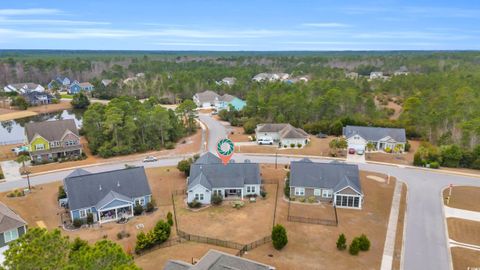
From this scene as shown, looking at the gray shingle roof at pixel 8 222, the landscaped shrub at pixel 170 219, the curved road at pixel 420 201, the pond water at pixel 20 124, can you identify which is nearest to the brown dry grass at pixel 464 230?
the curved road at pixel 420 201

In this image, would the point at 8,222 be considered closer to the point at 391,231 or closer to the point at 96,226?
the point at 96,226

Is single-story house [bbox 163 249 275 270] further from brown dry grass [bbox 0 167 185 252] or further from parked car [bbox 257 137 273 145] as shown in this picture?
parked car [bbox 257 137 273 145]

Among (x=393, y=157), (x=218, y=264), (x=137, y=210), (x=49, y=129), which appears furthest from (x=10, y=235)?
(x=393, y=157)

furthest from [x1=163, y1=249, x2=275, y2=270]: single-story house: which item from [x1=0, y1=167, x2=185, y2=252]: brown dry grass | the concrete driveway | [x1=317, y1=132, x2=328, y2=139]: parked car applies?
[x1=317, y1=132, x2=328, y2=139]: parked car

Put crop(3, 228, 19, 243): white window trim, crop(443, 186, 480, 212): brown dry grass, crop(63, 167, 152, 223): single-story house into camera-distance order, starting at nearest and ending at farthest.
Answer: crop(3, 228, 19, 243): white window trim < crop(63, 167, 152, 223): single-story house < crop(443, 186, 480, 212): brown dry grass

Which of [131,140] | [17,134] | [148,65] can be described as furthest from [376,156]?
[148,65]

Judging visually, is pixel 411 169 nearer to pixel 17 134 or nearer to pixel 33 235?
pixel 33 235

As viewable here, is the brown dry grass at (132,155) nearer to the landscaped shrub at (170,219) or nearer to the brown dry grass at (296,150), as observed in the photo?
the brown dry grass at (296,150)
